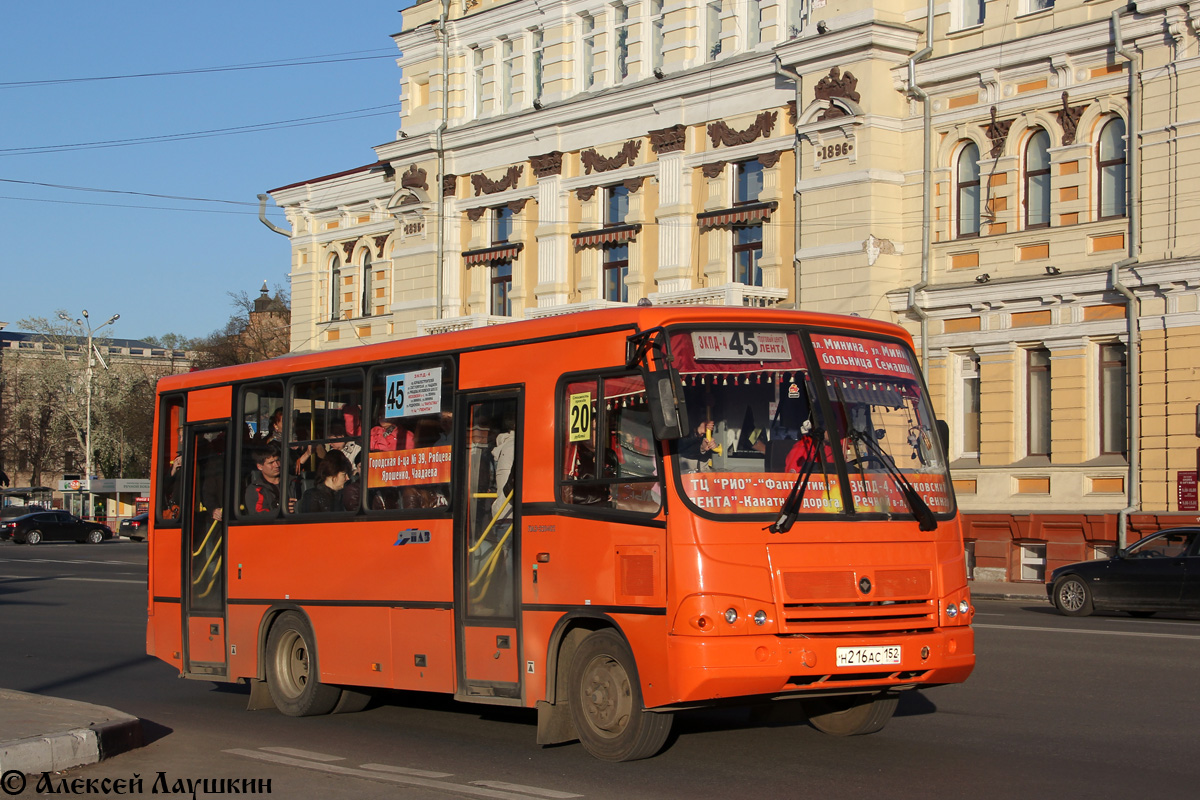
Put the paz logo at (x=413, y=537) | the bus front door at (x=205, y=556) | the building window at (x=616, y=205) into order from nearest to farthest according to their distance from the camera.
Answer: the paz logo at (x=413, y=537) → the bus front door at (x=205, y=556) → the building window at (x=616, y=205)

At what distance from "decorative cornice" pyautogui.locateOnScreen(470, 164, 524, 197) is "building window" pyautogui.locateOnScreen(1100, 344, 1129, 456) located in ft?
58.2

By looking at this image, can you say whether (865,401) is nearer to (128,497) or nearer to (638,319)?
(638,319)

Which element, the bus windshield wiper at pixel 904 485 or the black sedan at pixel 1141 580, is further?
the black sedan at pixel 1141 580

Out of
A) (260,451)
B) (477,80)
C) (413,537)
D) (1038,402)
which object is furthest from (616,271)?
(413,537)

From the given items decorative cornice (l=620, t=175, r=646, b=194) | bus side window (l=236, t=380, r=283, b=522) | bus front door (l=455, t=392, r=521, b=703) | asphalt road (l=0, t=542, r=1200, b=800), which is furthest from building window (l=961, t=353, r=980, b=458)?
bus front door (l=455, t=392, r=521, b=703)

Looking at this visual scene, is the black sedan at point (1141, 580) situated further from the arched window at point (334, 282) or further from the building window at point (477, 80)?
the arched window at point (334, 282)

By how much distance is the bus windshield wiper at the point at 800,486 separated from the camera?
8938 mm

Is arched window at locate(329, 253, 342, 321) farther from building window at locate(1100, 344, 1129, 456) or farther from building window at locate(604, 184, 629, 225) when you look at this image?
building window at locate(1100, 344, 1129, 456)

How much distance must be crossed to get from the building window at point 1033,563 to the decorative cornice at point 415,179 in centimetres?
2129

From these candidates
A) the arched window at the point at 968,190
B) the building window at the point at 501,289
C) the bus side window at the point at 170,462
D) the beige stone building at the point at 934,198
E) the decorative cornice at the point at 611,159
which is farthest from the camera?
the building window at the point at 501,289

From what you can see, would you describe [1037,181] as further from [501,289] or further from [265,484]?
[265,484]

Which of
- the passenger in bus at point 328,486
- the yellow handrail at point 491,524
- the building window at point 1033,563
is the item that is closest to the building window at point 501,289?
the building window at point 1033,563

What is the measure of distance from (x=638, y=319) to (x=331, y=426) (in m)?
3.74

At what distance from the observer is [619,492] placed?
9.35 m
